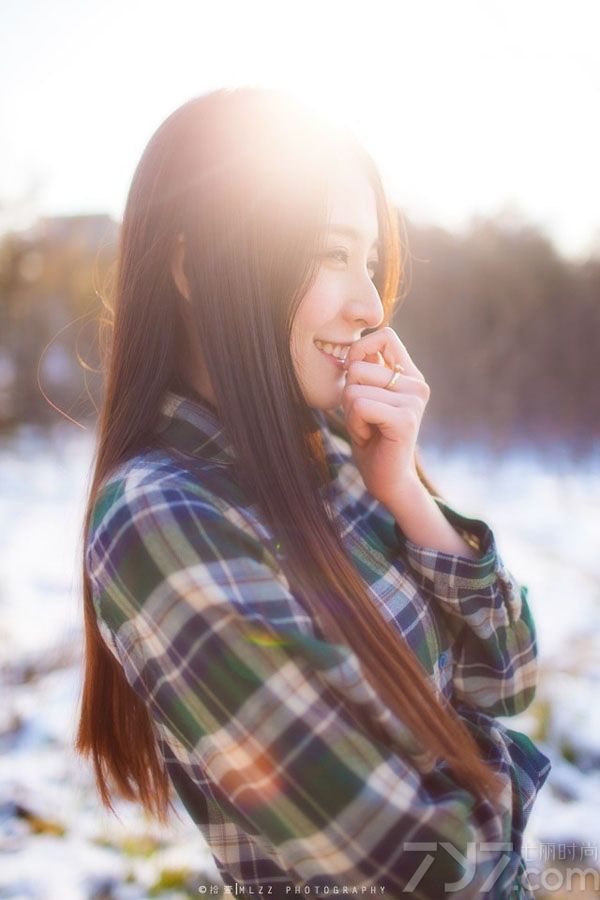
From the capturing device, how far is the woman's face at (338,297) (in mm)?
1287

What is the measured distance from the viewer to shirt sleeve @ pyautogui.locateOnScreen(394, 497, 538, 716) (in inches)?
55.7

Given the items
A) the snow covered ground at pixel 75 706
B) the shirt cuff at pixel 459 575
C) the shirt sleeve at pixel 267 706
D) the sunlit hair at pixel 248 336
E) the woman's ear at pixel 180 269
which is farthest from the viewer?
the snow covered ground at pixel 75 706

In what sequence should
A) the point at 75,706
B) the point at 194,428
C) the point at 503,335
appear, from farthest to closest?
the point at 503,335 → the point at 75,706 → the point at 194,428

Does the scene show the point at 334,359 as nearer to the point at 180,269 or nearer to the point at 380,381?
the point at 380,381

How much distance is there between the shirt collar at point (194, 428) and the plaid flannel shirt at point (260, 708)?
0.02 m

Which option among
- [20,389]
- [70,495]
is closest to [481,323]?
[70,495]

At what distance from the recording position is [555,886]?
7.18ft

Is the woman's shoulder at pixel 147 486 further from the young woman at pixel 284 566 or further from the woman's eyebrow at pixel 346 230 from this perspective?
the woman's eyebrow at pixel 346 230

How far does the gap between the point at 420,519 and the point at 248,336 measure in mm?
558

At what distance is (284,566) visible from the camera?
1.10 metres

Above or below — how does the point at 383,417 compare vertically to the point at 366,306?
below

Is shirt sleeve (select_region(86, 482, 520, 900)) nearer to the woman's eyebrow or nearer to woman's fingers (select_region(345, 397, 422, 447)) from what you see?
woman's fingers (select_region(345, 397, 422, 447))

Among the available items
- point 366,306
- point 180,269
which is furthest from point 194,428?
point 366,306

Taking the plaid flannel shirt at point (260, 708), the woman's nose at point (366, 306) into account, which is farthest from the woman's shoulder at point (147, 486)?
the woman's nose at point (366, 306)
